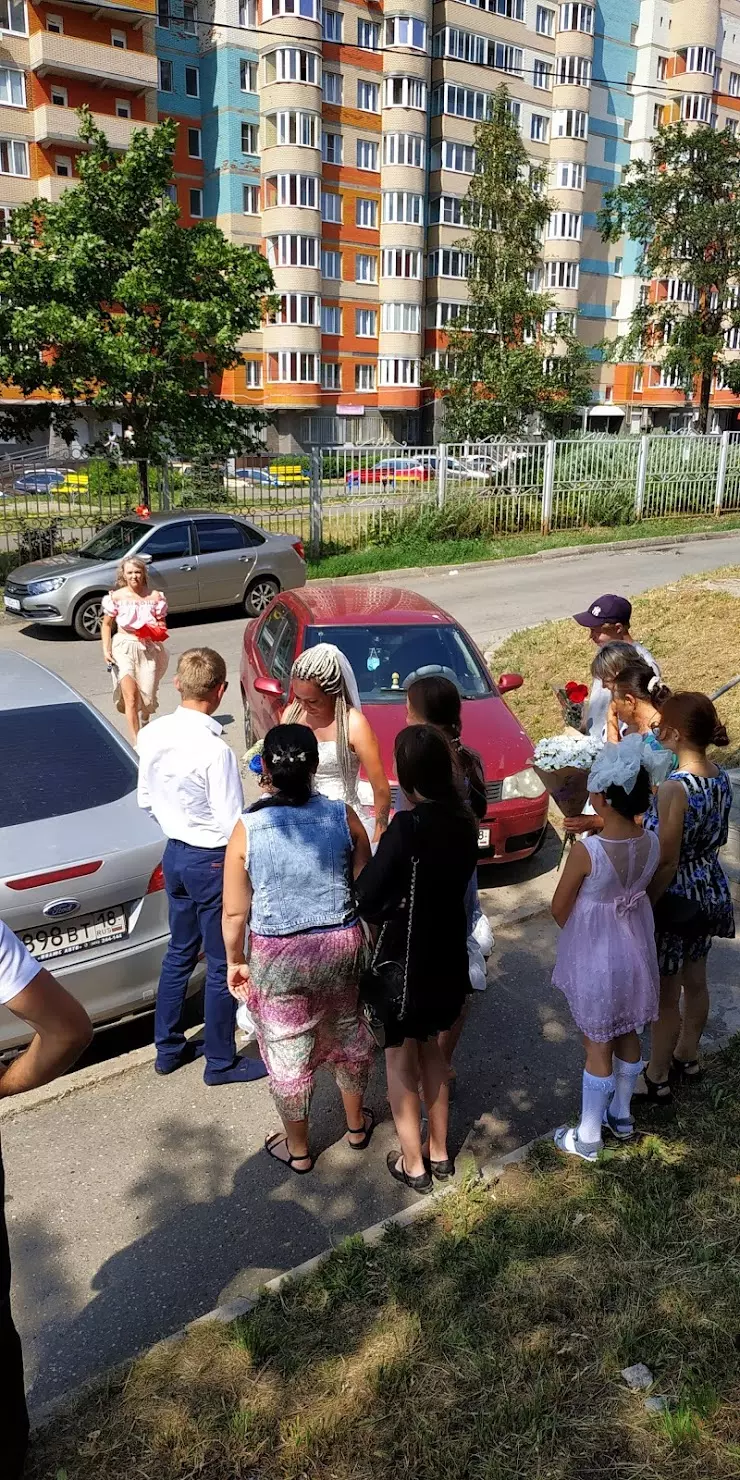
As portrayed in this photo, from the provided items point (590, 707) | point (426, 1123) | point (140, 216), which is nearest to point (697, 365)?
point (140, 216)

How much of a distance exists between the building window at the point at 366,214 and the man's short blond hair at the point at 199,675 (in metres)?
53.6

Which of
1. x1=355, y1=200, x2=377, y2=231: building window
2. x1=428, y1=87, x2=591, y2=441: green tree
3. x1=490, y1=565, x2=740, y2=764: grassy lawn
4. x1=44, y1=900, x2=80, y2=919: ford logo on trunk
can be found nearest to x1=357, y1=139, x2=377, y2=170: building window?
x1=355, y1=200, x2=377, y2=231: building window

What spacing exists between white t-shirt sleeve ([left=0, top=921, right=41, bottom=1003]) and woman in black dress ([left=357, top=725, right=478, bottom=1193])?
139cm

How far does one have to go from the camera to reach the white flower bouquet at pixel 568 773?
3465 millimetres

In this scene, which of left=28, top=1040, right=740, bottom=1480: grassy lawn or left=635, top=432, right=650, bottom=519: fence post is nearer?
left=28, top=1040, right=740, bottom=1480: grassy lawn

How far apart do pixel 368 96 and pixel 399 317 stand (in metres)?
10.1

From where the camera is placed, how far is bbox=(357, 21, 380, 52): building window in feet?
163

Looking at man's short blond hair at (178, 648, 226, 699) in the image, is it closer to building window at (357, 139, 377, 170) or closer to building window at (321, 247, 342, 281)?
building window at (321, 247, 342, 281)

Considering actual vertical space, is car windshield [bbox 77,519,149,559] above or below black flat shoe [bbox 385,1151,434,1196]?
above

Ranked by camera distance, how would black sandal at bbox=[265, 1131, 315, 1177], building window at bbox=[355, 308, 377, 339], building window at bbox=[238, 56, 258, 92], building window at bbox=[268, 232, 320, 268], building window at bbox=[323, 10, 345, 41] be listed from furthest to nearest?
building window at bbox=[355, 308, 377, 339], building window at bbox=[268, 232, 320, 268], building window at bbox=[323, 10, 345, 41], building window at bbox=[238, 56, 258, 92], black sandal at bbox=[265, 1131, 315, 1177]

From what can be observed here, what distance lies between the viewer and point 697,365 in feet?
100

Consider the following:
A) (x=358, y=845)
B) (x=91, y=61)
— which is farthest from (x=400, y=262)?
(x=358, y=845)

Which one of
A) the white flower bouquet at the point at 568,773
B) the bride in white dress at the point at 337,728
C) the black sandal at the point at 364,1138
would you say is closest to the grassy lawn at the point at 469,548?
the bride in white dress at the point at 337,728

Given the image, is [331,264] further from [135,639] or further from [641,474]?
[135,639]
